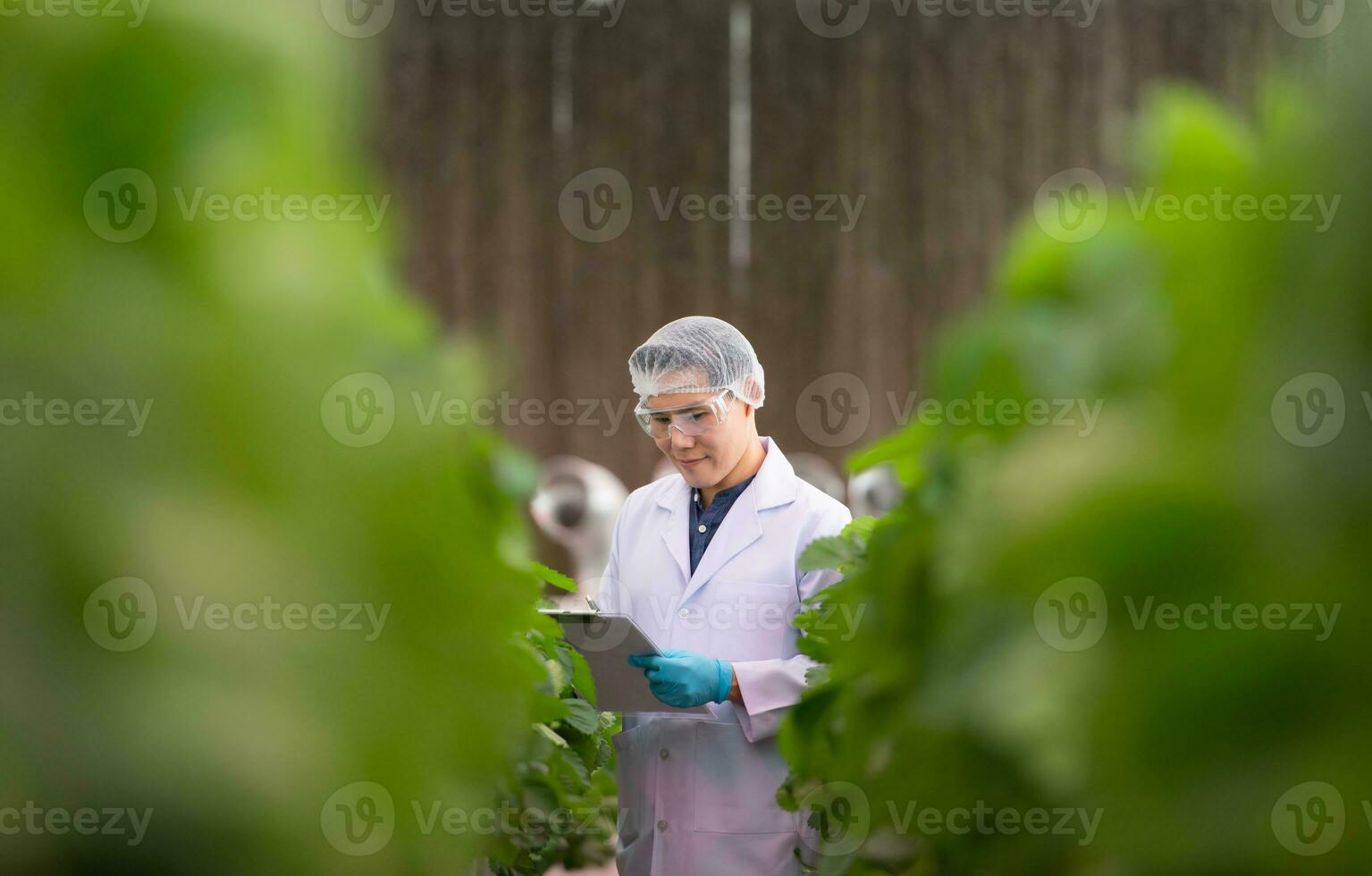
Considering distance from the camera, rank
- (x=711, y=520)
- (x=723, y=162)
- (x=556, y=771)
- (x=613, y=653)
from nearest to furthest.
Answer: (x=556, y=771)
(x=613, y=653)
(x=711, y=520)
(x=723, y=162)

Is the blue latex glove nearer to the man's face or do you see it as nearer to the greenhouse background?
the man's face

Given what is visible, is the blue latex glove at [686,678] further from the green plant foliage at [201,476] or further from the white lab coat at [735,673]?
the green plant foliage at [201,476]

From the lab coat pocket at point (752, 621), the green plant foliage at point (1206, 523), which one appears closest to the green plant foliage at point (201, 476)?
the green plant foliage at point (1206, 523)

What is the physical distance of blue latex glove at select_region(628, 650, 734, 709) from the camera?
206cm

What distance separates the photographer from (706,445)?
7.83 feet

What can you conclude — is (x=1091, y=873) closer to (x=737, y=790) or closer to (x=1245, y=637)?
(x=1245, y=637)

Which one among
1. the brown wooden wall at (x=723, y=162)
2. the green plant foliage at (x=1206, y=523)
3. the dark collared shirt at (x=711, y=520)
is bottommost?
the dark collared shirt at (x=711, y=520)

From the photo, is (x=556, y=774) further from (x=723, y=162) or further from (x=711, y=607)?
(x=723, y=162)

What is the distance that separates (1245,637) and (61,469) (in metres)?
0.20

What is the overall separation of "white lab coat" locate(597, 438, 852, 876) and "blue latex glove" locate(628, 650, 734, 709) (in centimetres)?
3

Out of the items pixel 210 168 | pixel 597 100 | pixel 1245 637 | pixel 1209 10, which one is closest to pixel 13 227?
pixel 210 168

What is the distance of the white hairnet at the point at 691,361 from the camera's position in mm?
2357

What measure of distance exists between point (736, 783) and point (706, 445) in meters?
0.56

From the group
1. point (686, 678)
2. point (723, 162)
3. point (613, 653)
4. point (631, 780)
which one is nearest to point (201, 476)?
point (613, 653)
